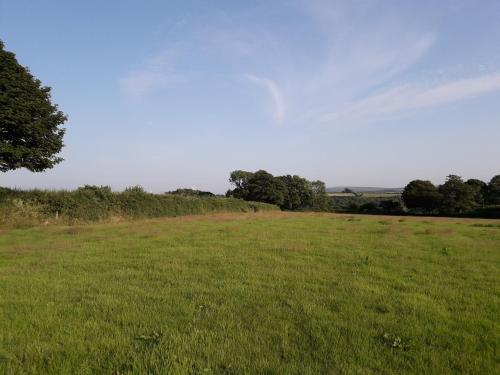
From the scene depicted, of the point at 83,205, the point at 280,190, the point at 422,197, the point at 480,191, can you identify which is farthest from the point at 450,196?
the point at 83,205

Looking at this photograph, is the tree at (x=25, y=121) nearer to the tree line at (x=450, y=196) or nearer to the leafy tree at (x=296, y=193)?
the tree line at (x=450, y=196)

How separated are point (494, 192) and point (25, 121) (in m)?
75.3

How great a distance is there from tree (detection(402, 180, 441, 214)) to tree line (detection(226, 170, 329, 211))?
24.5 m

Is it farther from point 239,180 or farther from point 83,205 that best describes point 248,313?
point 239,180

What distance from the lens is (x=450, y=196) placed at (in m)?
60.7

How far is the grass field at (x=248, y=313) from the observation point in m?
4.32

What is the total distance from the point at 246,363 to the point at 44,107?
2576cm

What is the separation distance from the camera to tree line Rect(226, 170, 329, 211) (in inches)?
3189

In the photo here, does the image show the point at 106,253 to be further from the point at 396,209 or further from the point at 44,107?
the point at 396,209

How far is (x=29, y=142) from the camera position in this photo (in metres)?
24.8

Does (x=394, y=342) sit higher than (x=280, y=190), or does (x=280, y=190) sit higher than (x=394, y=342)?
(x=280, y=190)

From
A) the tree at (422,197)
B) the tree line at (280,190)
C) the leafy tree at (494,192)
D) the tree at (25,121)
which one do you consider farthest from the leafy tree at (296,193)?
the tree at (25,121)

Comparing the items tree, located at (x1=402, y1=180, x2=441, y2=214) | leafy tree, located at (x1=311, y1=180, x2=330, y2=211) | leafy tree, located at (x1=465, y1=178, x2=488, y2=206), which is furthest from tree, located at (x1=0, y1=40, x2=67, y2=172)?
leafy tree, located at (x1=311, y1=180, x2=330, y2=211)

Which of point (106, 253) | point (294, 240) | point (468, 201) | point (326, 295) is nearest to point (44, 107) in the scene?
point (106, 253)
